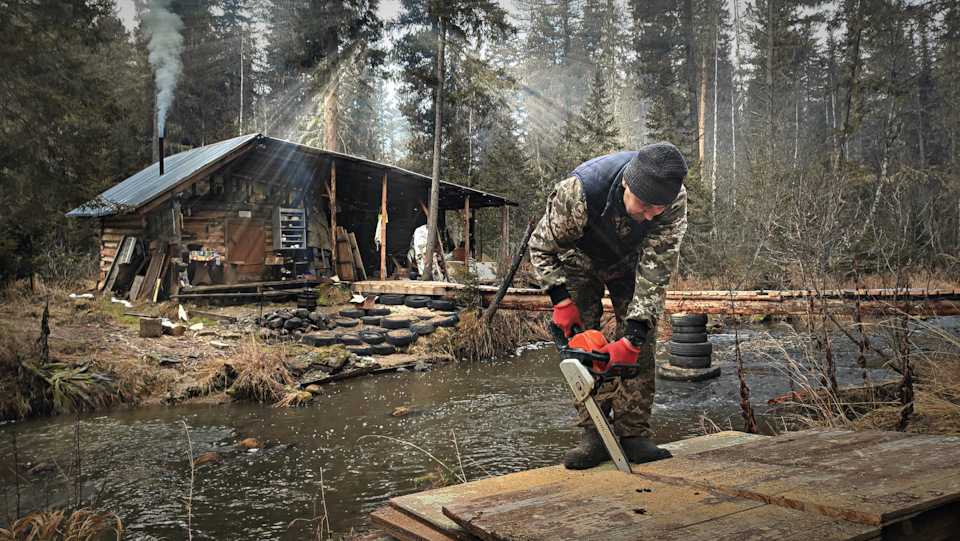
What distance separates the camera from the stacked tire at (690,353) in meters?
8.91

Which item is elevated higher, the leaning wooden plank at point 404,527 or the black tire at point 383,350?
the leaning wooden plank at point 404,527

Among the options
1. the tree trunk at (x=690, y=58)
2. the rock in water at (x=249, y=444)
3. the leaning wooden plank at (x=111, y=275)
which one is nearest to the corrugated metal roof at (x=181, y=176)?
the leaning wooden plank at (x=111, y=275)

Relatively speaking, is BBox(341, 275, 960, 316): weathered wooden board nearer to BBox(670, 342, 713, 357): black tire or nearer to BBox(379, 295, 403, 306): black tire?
BBox(670, 342, 713, 357): black tire

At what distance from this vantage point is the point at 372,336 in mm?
11891

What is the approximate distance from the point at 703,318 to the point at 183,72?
3095 centimetres

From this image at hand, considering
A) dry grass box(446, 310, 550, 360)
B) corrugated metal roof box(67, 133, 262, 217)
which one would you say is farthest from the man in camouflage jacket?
corrugated metal roof box(67, 133, 262, 217)

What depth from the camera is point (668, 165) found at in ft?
9.18

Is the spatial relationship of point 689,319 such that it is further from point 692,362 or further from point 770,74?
point 770,74

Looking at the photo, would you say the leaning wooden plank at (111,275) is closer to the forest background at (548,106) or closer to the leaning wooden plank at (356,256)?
the forest background at (548,106)

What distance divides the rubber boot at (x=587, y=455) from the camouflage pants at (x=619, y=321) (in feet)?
0.45

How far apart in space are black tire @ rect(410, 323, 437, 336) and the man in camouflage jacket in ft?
29.7

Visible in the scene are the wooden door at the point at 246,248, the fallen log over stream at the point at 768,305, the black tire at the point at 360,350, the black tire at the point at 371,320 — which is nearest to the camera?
the fallen log over stream at the point at 768,305

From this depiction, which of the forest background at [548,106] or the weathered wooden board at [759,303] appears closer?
the weathered wooden board at [759,303]

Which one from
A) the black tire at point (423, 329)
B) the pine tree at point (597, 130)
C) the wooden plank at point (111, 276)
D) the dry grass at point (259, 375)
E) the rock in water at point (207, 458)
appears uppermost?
the pine tree at point (597, 130)
